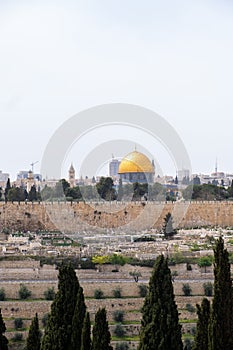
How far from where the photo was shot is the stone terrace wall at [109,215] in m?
32.1

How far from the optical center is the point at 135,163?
42.7 metres

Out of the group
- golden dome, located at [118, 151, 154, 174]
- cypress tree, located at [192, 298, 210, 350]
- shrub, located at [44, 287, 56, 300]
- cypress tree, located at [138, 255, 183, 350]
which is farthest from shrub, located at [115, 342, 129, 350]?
golden dome, located at [118, 151, 154, 174]

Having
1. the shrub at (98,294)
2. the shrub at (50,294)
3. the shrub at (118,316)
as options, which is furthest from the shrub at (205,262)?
the shrub at (50,294)

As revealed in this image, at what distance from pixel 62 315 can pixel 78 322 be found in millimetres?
318

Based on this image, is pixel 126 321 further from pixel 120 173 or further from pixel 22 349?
pixel 120 173

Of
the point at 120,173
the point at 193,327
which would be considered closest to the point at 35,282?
the point at 193,327

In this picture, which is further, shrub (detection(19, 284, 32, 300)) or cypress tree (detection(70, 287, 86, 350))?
shrub (detection(19, 284, 32, 300))

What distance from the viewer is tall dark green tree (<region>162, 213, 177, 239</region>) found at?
27453mm

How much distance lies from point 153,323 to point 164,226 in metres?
21.0

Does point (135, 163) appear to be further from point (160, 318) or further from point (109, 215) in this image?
point (160, 318)

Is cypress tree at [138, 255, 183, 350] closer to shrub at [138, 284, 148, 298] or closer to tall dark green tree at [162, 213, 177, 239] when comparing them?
shrub at [138, 284, 148, 298]

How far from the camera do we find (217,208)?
3241cm

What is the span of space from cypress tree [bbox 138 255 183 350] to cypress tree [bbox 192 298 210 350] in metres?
0.29

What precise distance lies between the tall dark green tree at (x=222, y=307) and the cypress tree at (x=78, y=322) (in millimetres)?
2080
